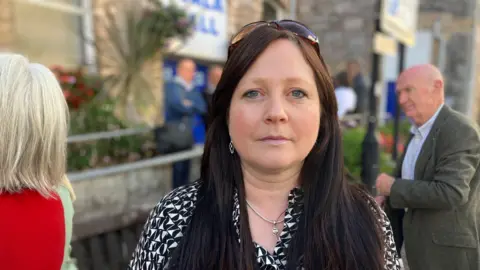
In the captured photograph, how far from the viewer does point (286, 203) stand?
1.43m

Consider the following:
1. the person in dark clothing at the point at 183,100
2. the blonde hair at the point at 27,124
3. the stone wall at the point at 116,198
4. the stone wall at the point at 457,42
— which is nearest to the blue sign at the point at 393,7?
the person in dark clothing at the point at 183,100

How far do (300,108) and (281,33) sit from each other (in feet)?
0.79

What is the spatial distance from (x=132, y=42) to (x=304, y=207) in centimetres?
541

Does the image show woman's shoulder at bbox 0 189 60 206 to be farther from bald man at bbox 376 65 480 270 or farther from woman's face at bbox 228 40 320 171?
bald man at bbox 376 65 480 270

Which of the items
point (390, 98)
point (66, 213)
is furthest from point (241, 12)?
point (66, 213)

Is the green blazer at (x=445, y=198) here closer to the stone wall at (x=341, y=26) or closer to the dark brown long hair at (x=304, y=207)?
the dark brown long hair at (x=304, y=207)

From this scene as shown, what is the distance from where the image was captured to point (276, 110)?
1.23 metres

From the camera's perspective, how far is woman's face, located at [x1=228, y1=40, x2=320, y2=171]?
4.10 feet

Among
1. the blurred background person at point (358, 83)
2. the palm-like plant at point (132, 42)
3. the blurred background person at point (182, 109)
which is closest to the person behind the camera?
the blurred background person at point (182, 109)

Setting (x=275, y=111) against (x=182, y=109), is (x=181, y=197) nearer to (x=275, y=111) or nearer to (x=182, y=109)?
(x=275, y=111)

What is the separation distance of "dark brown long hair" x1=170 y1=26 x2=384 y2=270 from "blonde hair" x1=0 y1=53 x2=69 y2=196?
0.58 m

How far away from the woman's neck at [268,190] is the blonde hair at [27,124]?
2.41 feet

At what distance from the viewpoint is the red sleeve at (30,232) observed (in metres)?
1.42

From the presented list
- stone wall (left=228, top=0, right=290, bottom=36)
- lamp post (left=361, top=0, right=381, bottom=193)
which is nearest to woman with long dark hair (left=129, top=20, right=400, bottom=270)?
lamp post (left=361, top=0, right=381, bottom=193)
